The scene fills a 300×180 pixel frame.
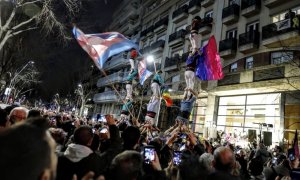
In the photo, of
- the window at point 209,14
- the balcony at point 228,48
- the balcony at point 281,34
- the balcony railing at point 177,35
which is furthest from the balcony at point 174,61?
the balcony at point 281,34

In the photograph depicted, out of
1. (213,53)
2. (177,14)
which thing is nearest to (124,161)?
(213,53)

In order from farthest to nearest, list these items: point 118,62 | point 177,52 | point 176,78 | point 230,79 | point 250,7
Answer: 1. point 118,62
2. point 177,52
3. point 176,78
4. point 250,7
5. point 230,79

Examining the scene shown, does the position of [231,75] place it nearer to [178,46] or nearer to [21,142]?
[178,46]

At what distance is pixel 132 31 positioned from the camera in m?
45.2

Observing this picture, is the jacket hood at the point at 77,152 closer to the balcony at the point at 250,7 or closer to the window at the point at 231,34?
the balcony at the point at 250,7

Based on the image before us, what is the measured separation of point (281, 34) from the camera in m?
16.5

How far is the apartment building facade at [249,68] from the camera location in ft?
52.1

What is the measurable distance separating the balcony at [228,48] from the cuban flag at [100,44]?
38.6 feet

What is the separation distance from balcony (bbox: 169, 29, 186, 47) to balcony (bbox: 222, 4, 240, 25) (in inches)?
253

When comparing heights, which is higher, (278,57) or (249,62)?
(249,62)

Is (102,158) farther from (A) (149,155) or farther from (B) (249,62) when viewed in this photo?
(B) (249,62)

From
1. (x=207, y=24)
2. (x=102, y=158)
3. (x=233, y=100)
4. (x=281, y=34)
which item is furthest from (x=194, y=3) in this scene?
(x=102, y=158)

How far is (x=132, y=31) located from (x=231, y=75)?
28673mm

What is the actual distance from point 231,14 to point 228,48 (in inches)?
120
